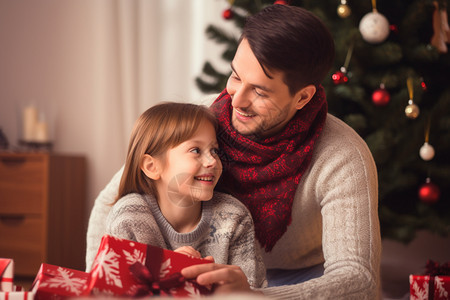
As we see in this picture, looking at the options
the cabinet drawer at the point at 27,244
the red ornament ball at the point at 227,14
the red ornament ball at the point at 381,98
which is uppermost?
the red ornament ball at the point at 227,14

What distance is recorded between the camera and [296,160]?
121 cm

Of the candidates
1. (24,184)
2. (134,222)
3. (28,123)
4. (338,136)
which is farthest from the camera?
(28,123)

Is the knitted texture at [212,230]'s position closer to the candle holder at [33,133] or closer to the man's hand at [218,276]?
the man's hand at [218,276]

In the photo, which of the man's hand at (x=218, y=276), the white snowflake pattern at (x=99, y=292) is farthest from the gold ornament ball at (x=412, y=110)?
the white snowflake pattern at (x=99, y=292)

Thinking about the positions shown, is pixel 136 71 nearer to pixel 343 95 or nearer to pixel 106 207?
pixel 343 95

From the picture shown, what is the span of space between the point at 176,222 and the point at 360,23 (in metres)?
1.41

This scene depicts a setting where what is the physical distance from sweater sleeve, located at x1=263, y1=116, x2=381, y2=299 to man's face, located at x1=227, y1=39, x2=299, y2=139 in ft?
0.55

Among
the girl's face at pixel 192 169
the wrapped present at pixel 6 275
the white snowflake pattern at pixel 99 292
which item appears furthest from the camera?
the girl's face at pixel 192 169

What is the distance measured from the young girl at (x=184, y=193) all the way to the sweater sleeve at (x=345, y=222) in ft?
0.59

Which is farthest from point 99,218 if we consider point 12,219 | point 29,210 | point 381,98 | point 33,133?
point 33,133

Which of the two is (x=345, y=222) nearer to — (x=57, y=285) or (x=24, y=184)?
(x=57, y=285)

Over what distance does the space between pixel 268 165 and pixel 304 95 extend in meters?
0.20

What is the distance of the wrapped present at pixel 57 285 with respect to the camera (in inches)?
30.5

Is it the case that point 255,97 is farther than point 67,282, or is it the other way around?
point 255,97
